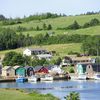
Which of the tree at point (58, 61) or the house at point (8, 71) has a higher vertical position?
the tree at point (58, 61)

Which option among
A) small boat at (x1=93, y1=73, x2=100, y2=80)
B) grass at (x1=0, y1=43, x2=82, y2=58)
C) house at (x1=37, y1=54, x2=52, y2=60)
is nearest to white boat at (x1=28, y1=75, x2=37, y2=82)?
small boat at (x1=93, y1=73, x2=100, y2=80)

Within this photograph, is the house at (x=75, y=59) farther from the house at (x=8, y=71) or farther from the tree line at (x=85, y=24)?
the tree line at (x=85, y=24)

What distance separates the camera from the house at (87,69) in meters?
122

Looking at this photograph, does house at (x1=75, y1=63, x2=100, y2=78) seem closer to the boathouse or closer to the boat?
the boat

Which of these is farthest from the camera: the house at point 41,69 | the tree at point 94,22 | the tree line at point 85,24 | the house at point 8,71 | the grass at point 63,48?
the tree at point 94,22

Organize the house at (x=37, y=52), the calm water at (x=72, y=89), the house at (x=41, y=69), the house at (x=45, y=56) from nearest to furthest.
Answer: the calm water at (x=72, y=89) → the house at (x=41, y=69) → the house at (x=45, y=56) → the house at (x=37, y=52)

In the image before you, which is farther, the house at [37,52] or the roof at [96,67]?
the house at [37,52]

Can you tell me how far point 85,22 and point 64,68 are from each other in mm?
64492

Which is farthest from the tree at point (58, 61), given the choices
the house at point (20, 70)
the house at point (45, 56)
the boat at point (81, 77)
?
the boat at point (81, 77)

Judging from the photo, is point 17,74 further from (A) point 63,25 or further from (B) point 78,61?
(A) point 63,25

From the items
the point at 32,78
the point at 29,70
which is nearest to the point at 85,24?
the point at 29,70

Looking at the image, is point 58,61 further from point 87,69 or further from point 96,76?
point 96,76

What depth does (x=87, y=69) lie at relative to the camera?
12556cm

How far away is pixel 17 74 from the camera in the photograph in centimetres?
12788
